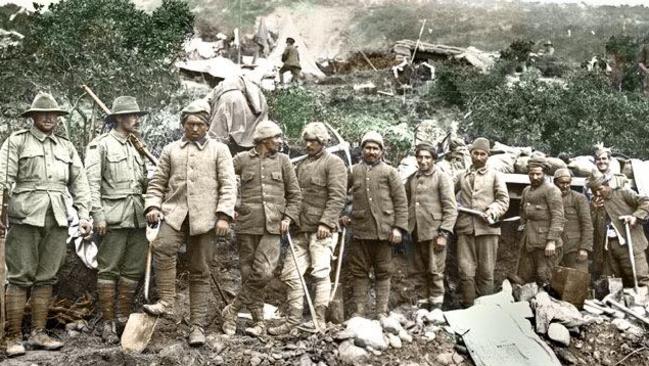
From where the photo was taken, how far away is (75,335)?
18.4 ft

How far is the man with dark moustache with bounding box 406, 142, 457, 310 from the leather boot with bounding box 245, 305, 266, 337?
1.85 m

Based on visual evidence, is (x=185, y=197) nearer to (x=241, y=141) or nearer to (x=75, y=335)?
(x=75, y=335)

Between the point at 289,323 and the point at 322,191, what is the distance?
121cm

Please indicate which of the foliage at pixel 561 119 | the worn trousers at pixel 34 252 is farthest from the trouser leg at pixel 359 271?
the foliage at pixel 561 119

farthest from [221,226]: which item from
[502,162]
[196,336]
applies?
[502,162]

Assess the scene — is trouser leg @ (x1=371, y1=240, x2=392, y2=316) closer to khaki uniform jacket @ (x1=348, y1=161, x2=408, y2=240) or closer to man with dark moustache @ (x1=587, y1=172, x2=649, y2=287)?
khaki uniform jacket @ (x1=348, y1=161, x2=408, y2=240)

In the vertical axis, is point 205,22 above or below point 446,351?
above

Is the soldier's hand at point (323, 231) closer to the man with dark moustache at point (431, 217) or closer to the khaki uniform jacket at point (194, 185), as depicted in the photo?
the khaki uniform jacket at point (194, 185)

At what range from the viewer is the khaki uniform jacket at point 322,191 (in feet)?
18.5

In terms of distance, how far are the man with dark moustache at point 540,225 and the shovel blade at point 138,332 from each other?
4236 millimetres

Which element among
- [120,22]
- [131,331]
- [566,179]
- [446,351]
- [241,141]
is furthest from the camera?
[120,22]

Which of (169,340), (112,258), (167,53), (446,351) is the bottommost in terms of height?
(446,351)

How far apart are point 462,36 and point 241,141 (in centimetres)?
2145

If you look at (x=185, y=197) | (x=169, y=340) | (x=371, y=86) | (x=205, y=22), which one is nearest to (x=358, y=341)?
(x=169, y=340)
